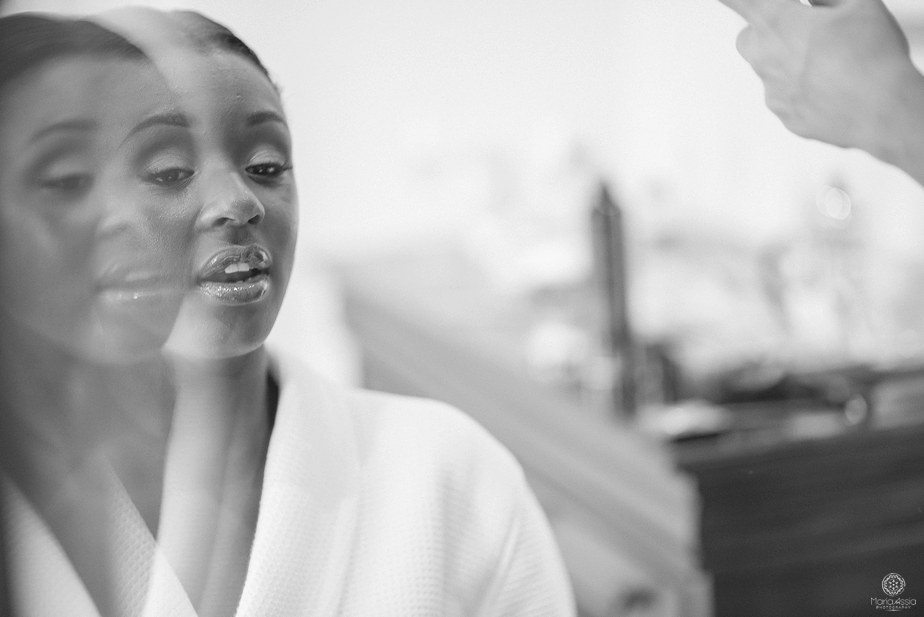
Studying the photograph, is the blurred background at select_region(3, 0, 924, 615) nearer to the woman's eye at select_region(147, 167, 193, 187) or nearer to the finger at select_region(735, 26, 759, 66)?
the woman's eye at select_region(147, 167, 193, 187)

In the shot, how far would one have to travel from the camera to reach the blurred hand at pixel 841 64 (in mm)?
340

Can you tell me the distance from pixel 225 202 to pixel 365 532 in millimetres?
137

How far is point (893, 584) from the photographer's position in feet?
1.69

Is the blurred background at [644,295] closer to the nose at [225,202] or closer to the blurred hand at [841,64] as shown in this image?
the nose at [225,202]

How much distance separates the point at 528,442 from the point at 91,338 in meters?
0.53

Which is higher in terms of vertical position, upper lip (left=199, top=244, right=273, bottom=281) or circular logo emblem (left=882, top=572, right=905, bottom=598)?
upper lip (left=199, top=244, right=273, bottom=281)

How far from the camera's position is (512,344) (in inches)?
39.7

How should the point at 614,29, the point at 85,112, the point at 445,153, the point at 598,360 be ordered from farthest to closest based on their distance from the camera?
the point at 445,153
the point at 598,360
the point at 614,29
the point at 85,112

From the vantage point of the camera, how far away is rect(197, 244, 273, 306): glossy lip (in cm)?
34

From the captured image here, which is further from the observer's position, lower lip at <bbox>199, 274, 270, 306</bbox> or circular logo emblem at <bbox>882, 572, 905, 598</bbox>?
circular logo emblem at <bbox>882, 572, 905, 598</bbox>

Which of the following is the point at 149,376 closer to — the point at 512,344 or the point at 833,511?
the point at 833,511

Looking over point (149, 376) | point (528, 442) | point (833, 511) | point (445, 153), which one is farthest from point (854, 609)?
point (445, 153)

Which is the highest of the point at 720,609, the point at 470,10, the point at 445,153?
the point at 470,10

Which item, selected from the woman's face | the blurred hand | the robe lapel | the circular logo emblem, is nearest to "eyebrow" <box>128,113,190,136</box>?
the woman's face
